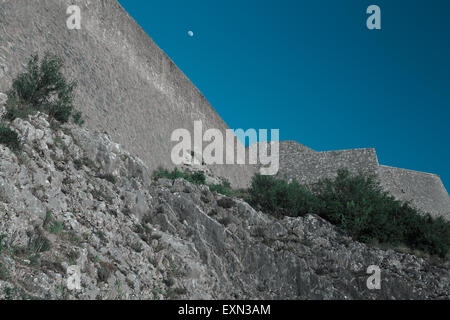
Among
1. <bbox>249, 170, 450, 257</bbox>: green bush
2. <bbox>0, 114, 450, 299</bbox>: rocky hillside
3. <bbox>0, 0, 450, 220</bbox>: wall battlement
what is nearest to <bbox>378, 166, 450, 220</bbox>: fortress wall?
<bbox>0, 0, 450, 220</bbox>: wall battlement

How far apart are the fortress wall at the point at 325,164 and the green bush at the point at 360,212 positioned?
13756mm

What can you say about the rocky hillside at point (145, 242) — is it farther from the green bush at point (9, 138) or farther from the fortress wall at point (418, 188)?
the fortress wall at point (418, 188)

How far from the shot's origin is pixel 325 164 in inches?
1155

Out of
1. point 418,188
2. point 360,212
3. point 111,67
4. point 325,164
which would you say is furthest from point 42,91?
point 418,188

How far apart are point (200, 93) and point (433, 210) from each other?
22.1 metres

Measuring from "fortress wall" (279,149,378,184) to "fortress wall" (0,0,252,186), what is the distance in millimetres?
12961

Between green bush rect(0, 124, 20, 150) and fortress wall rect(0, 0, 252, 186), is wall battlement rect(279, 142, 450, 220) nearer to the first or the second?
fortress wall rect(0, 0, 252, 186)

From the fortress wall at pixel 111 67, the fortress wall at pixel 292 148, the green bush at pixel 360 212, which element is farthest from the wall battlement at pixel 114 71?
the fortress wall at pixel 292 148

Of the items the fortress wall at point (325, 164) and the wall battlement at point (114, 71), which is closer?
the wall battlement at point (114, 71)

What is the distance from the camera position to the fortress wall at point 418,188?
29.5 m

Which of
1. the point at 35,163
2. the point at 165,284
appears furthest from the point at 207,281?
the point at 35,163

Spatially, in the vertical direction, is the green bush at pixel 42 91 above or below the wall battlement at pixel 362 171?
below

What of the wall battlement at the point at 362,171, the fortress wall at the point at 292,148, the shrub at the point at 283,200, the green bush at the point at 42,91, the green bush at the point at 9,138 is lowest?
the shrub at the point at 283,200

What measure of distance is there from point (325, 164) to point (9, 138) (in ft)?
82.1
